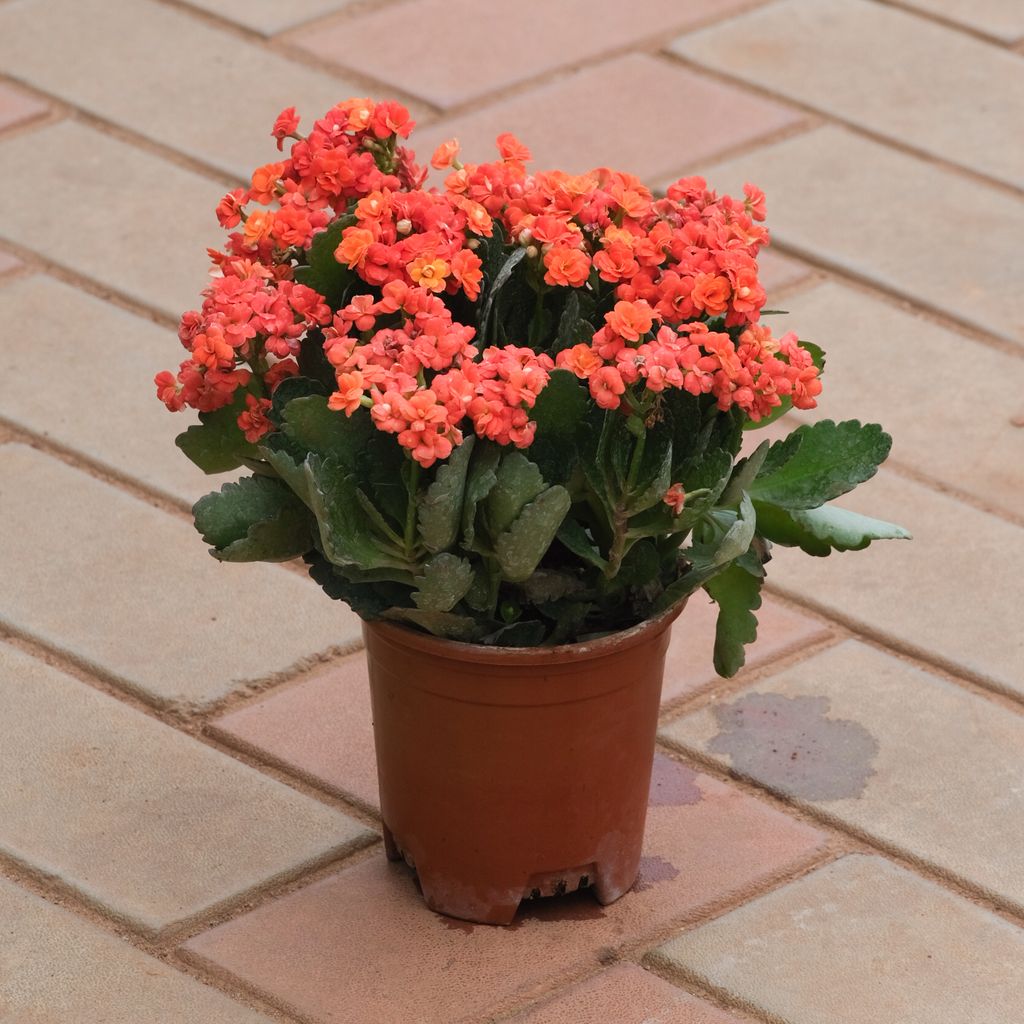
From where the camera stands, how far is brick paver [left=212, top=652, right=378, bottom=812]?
2.35 metres

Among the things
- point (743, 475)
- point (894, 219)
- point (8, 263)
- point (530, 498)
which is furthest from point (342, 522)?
point (894, 219)

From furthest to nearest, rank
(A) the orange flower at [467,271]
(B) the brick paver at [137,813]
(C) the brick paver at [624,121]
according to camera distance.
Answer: (C) the brick paver at [624,121] < (B) the brick paver at [137,813] < (A) the orange flower at [467,271]

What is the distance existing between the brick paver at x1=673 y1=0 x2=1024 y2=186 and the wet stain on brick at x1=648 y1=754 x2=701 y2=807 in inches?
64.7

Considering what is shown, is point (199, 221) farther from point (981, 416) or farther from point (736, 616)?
point (736, 616)

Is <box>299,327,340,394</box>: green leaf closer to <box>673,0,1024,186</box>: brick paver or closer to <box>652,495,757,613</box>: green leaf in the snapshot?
<box>652,495,757,613</box>: green leaf

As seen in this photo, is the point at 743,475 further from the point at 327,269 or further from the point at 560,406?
the point at 327,269

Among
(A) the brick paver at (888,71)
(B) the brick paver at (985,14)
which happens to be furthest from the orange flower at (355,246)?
(B) the brick paver at (985,14)

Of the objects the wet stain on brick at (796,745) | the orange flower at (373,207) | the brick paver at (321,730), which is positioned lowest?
the brick paver at (321,730)

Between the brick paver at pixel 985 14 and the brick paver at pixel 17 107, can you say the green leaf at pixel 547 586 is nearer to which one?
the brick paver at pixel 17 107

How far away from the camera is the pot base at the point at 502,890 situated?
2.10 metres

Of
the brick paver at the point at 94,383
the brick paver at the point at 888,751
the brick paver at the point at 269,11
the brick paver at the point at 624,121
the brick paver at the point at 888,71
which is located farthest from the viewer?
→ the brick paver at the point at 269,11

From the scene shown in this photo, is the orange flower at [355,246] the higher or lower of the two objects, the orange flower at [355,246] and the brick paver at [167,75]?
the higher

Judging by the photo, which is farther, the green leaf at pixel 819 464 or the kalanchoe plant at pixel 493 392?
the green leaf at pixel 819 464

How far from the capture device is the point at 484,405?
5.73ft
